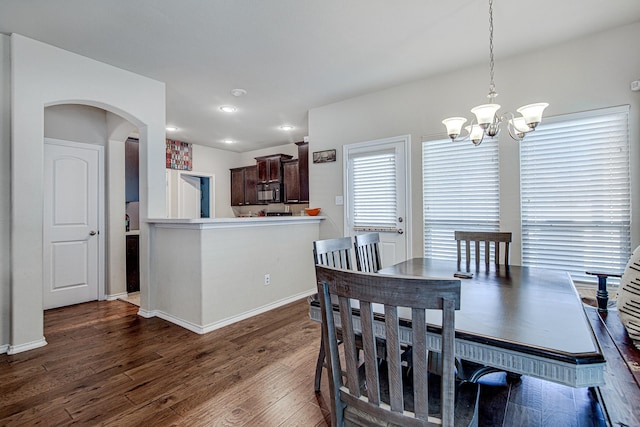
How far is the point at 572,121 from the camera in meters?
2.68

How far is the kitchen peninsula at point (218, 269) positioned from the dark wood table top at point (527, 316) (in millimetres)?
1823

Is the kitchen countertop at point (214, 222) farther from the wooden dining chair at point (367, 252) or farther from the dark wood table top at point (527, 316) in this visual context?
the dark wood table top at point (527, 316)

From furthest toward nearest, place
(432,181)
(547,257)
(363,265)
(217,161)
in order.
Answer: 1. (217,161)
2. (432,181)
3. (547,257)
4. (363,265)

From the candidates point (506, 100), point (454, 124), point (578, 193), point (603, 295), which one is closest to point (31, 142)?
point (454, 124)

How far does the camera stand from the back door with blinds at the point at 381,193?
364 centimetres

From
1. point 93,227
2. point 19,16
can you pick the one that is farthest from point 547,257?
point 93,227

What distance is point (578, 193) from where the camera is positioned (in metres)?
2.68

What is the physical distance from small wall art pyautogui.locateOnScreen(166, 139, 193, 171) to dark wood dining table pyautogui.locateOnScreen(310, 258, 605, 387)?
5.73 meters

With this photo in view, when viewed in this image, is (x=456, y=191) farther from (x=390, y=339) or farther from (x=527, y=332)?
(x=390, y=339)

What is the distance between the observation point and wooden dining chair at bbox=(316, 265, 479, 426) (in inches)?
34.0

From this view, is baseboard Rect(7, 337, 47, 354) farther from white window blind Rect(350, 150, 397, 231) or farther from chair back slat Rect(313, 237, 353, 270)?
white window blind Rect(350, 150, 397, 231)

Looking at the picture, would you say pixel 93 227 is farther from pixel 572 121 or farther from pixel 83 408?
pixel 572 121

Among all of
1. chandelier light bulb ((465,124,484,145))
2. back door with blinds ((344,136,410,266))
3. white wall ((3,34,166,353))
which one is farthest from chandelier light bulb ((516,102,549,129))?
white wall ((3,34,166,353))

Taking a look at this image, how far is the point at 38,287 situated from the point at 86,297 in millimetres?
1591
